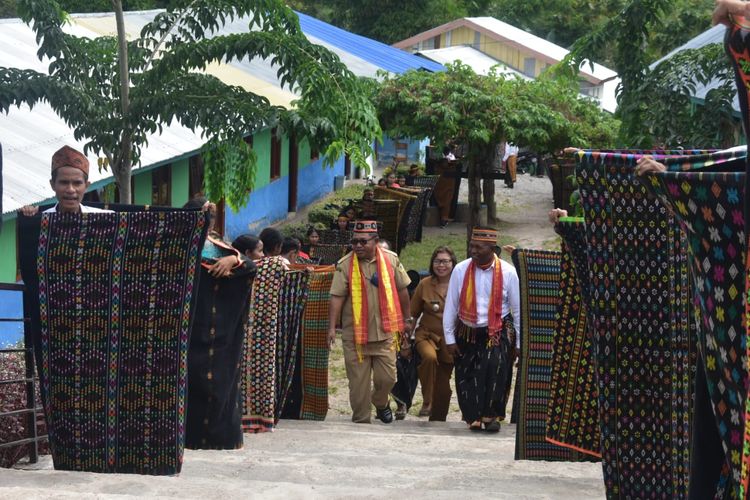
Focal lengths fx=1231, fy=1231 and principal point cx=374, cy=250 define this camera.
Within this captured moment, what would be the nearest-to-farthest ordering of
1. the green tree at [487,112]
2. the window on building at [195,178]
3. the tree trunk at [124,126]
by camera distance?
the tree trunk at [124,126]
the green tree at [487,112]
the window on building at [195,178]

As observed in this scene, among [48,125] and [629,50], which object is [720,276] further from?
[48,125]

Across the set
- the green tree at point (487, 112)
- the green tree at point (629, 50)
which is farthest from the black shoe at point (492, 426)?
the green tree at point (487, 112)

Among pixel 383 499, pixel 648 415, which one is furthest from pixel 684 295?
pixel 383 499

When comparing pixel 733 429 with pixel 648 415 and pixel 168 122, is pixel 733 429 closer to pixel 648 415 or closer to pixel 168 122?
pixel 648 415

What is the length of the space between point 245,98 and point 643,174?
6.60 m

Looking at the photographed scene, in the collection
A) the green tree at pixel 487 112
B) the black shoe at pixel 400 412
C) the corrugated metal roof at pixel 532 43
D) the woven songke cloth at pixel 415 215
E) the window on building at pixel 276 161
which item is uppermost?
the corrugated metal roof at pixel 532 43

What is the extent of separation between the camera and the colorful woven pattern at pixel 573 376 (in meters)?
5.96

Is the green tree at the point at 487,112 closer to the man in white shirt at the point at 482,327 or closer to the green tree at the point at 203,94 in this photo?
the green tree at the point at 203,94

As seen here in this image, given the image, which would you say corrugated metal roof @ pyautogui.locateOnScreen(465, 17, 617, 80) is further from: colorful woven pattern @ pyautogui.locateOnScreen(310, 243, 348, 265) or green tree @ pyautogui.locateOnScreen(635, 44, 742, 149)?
green tree @ pyautogui.locateOnScreen(635, 44, 742, 149)

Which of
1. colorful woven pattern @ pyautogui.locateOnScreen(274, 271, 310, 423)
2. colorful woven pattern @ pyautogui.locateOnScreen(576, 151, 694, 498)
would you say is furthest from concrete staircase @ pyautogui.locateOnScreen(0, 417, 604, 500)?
colorful woven pattern @ pyautogui.locateOnScreen(576, 151, 694, 498)

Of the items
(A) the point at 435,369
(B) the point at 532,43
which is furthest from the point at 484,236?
(B) the point at 532,43

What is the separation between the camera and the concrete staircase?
536 cm

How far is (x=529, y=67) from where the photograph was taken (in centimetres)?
4275

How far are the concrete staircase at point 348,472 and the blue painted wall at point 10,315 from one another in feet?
9.63
